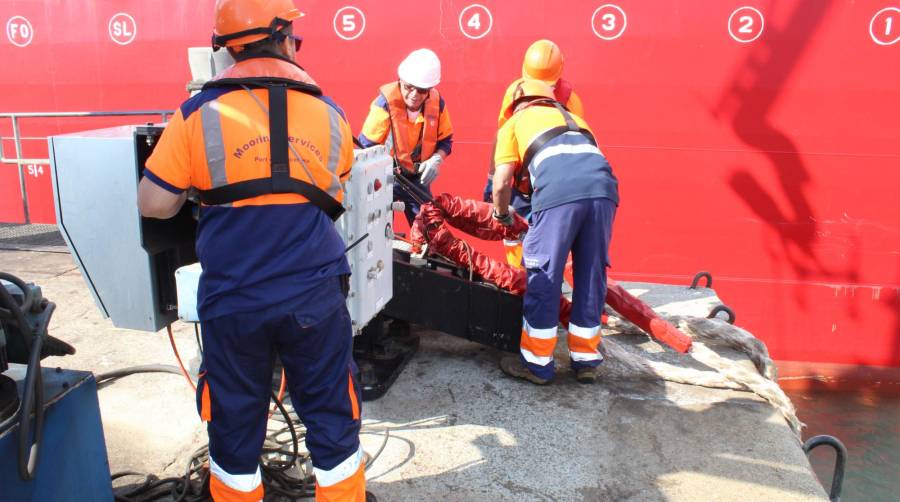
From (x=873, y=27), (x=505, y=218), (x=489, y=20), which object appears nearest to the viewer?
(x=505, y=218)

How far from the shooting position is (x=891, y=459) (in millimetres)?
4910

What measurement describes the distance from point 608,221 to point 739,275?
299cm

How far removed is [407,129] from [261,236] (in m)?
2.97

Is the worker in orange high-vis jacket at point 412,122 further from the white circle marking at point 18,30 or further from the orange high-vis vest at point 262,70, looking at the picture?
the white circle marking at point 18,30

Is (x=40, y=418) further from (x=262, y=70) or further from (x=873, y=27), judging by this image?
(x=873, y=27)

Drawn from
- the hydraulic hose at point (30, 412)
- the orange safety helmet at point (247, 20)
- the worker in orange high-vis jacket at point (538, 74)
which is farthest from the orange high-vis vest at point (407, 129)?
the hydraulic hose at point (30, 412)

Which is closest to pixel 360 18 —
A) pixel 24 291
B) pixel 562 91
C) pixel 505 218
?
pixel 562 91

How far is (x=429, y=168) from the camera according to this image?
471 centimetres

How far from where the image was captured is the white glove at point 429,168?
186 inches

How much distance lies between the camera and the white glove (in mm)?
4727

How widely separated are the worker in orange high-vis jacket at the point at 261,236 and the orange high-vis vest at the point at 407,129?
2.59 meters

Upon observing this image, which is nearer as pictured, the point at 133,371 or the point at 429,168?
the point at 133,371

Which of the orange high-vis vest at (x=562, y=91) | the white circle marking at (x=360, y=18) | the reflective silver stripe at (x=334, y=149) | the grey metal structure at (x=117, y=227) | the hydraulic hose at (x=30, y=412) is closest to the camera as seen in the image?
the hydraulic hose at (x=30, y=412)

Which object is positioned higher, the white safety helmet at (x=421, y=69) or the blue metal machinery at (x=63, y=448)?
the white safety helmet at (x=421, y=69)
